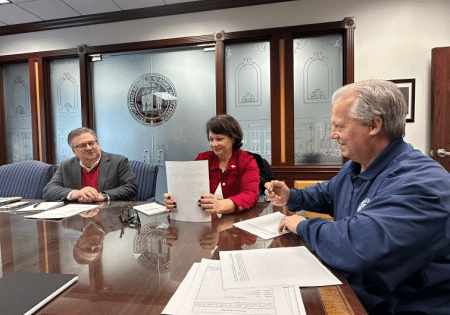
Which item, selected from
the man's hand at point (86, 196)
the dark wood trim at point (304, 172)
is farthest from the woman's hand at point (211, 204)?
the dark wood trim at point (304, 172)

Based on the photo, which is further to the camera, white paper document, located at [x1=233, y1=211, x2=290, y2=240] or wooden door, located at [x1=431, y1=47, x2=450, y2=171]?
wooden door, located at [x1=431, y1=47, x2=450, y2=171]

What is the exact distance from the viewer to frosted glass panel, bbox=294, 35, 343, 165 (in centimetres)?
328

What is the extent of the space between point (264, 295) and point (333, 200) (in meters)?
0.84

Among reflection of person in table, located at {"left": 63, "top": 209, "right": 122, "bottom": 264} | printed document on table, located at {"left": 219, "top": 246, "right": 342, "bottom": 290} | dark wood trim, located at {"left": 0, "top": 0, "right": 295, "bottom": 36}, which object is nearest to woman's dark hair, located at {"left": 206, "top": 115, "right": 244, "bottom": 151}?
reflection of person in table, located at {"left": 63, "top": 209, "right": 122, "bottom": 264}

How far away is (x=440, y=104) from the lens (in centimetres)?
287

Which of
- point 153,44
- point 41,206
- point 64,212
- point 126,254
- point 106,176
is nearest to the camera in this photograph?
point 126,254

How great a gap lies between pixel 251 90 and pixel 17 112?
3361mm

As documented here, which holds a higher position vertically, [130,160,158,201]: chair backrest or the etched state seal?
the etched state seal

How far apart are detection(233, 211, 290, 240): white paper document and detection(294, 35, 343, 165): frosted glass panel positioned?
7.07 ft

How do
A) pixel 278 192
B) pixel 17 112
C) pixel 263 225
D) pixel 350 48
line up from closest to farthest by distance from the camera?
pixel 263 225 < pixel 278 192 < pixel 350 48 < pixel 17 112

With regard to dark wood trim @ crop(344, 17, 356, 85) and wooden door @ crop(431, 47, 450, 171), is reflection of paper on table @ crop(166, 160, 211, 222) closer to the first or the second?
dark wood trim @ crop(344, 17, 356, 85)

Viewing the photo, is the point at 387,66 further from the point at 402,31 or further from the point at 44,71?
the point at 44,71

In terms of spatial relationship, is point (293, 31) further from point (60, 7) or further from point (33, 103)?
point (33, 103)

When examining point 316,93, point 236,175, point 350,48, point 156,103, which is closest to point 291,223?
point 236,175
